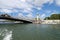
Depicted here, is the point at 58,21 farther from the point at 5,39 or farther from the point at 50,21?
the point at 5,39

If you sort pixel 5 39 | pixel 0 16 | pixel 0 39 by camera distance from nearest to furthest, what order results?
pixel 5 39, pixel 0 39, pixel 0 16

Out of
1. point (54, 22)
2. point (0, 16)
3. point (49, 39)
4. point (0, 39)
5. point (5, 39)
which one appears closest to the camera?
point (5, 39)

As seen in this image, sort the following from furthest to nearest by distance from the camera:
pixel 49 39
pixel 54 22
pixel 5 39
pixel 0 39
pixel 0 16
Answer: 1. pixel 54 22
2. pixel 0 16
3. pixel 49 39
4. pixel 0 39
5. pixel 5 39

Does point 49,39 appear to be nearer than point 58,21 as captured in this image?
Yes

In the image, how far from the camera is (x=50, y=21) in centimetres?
3866

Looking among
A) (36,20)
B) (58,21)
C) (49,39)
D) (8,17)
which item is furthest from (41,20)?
(49,39)

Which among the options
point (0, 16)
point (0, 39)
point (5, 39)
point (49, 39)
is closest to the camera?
point (5, 39)

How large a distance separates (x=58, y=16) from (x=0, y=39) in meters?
33.7

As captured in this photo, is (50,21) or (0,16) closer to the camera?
(0,16)

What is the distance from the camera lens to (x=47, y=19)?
4041cm

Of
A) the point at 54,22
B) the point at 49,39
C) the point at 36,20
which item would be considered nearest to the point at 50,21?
Result: the point at 54,22

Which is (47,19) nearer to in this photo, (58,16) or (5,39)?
(58,16)

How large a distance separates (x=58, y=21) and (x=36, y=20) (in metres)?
5.66

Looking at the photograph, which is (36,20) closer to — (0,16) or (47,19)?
(47,19)
